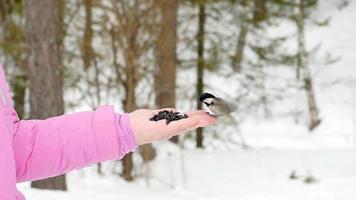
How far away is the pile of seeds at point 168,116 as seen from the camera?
173cm

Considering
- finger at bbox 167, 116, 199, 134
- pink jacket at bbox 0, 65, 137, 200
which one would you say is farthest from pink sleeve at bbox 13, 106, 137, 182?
finger at bbox 167, 116, 199, 134

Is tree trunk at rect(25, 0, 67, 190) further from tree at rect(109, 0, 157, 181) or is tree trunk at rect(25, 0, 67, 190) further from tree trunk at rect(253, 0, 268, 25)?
tree trunk at rect(253, 0, 268, 25)

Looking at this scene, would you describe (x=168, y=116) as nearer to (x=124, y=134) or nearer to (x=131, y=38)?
(x=124, y=134)

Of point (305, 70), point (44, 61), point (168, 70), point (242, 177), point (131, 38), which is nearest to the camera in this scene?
point (44, 61)

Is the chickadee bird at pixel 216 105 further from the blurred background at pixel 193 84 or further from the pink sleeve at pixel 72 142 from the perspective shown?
the blurred background at pixel 193 84

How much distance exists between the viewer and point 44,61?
6219 mm

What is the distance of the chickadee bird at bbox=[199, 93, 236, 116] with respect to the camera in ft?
5.64

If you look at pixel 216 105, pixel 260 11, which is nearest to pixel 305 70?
pixel 260 11

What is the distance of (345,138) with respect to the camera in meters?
16.8

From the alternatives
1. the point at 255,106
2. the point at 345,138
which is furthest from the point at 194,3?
the point at 345,138

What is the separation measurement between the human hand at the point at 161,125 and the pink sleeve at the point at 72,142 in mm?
23

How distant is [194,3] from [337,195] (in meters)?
6.45

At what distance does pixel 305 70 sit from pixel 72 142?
15802 millimetres

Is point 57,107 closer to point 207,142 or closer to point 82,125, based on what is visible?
point 82,125
